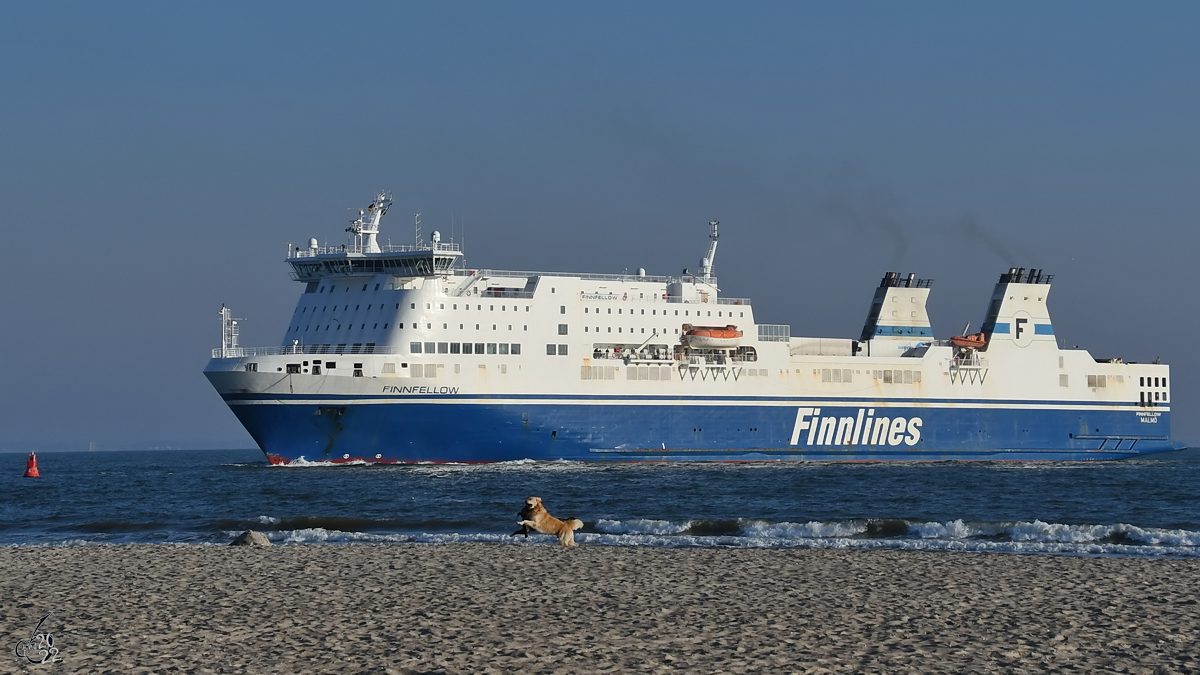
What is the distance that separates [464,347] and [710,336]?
7.73 meters

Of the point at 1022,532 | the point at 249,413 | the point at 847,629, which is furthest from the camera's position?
the point at 249,413

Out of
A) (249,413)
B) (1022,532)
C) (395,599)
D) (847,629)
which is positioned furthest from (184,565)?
(249,413)

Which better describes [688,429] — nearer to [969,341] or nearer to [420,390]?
[420,390]

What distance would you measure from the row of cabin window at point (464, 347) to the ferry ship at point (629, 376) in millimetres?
48

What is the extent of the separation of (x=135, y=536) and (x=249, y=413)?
1511 centimetres

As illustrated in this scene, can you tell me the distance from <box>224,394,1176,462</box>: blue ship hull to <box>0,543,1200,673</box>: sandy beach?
19666 mm

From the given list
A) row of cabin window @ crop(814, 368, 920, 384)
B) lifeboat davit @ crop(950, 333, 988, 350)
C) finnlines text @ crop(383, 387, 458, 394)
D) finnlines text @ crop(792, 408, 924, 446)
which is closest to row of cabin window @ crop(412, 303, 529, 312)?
finnlines text @ crop(383, 387, 458, 394)

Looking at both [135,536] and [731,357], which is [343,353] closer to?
[731,357]

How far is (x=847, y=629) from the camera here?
9375 mm

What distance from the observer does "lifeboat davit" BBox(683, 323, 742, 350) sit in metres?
38.5

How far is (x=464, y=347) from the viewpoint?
35.8 meters

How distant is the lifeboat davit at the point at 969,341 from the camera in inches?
1676

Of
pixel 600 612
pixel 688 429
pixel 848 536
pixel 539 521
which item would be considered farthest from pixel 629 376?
pixel 600 612

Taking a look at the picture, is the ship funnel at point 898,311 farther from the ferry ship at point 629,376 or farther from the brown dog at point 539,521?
the brown dog at point 539,521
